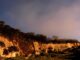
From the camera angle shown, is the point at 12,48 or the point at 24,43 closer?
the point at 12,48

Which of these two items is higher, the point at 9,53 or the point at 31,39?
the point at 31,39

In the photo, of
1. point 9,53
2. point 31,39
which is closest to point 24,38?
point 31,39

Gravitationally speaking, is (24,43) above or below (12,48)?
above

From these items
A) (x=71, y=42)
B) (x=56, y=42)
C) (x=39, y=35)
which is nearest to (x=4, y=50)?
(x=39, y=35)

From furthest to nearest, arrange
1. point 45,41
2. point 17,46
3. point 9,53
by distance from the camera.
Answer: point 45,41 < point 17,46 < point 9,53

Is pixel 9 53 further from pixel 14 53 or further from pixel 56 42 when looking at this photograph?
pixel 56 42

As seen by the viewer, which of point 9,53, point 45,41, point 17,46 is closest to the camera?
point 9,53

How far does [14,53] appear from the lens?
1109 inches

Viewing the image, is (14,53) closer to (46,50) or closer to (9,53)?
(9,53)

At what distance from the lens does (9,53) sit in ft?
90.9

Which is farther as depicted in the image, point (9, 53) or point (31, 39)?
point (31, 39)

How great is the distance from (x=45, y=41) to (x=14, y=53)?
217 inches

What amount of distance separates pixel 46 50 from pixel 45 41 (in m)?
1.53

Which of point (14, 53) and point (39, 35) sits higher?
point (39, 35)
